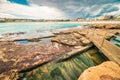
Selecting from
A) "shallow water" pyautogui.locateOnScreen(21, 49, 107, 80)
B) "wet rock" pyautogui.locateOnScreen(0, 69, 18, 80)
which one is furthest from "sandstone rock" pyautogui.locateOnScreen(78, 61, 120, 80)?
"wet rock" pyautogui.locateOnScreen(0, 69, 18, 80)

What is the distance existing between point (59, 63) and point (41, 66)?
4.22 ft

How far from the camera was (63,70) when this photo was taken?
783 centimetres

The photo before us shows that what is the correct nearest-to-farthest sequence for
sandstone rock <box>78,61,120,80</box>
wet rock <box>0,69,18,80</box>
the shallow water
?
1. sandstone rock <box>78,61,120,80</box>
2. wet rock <box>0,69,18,80</box>
3. the shallow water

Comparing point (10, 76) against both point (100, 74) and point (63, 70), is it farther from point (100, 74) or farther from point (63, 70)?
point (100, 74)

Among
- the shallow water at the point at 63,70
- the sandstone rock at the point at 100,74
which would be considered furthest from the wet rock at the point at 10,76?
the sandstone rock at the point at 100,74

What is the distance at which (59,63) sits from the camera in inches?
348

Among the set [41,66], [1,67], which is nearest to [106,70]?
[41,66]

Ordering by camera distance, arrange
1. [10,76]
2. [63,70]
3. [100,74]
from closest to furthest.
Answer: [100,74] → [10,76] → [63,70]

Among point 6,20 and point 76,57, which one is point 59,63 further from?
point 6,20

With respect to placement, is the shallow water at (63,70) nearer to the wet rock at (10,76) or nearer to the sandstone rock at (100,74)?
the wet rock at (10,76)

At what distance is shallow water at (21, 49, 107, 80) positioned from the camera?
7066 mm

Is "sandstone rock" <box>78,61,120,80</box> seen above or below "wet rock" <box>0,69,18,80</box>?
above

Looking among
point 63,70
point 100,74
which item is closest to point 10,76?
point 63,70

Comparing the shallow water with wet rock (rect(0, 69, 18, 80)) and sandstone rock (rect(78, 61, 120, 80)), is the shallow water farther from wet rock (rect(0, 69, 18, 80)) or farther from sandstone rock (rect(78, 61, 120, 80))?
sandstone rock (rect(78, 61, 120, 80))
